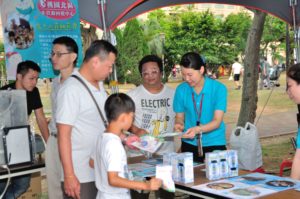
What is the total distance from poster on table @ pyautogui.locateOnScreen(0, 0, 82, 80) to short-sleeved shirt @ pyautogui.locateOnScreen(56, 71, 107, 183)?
1.91 meters

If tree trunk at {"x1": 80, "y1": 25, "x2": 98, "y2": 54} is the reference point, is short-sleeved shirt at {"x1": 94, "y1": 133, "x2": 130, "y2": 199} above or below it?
below

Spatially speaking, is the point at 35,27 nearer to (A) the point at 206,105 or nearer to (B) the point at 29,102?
(B) the point at 29,102

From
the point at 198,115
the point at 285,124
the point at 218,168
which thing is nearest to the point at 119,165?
the point at 218,168

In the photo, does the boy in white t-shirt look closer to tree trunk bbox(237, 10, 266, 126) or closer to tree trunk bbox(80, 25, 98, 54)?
tree trunk bbox(237, 10, 266, 126)

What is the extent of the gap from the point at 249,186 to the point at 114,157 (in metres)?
0.78

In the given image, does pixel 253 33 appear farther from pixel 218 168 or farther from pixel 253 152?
pixel 218 168

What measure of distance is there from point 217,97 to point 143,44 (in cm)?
2315

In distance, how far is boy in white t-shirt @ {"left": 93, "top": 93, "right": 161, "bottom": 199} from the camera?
2037mm

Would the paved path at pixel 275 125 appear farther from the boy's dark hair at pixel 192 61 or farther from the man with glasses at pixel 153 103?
the boy's dark hair at pixel 192 61

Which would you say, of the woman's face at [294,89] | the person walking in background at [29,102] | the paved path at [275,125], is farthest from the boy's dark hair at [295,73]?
the paved path at [275,125]

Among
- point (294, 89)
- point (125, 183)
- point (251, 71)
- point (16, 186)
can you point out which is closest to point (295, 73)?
point (294, 89)

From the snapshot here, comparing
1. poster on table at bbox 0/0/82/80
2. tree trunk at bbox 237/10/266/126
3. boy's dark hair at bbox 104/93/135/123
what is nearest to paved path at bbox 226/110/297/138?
tree trunk at bbox 237/10/266/126

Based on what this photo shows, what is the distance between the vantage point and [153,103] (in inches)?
136

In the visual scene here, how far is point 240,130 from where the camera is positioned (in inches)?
170
